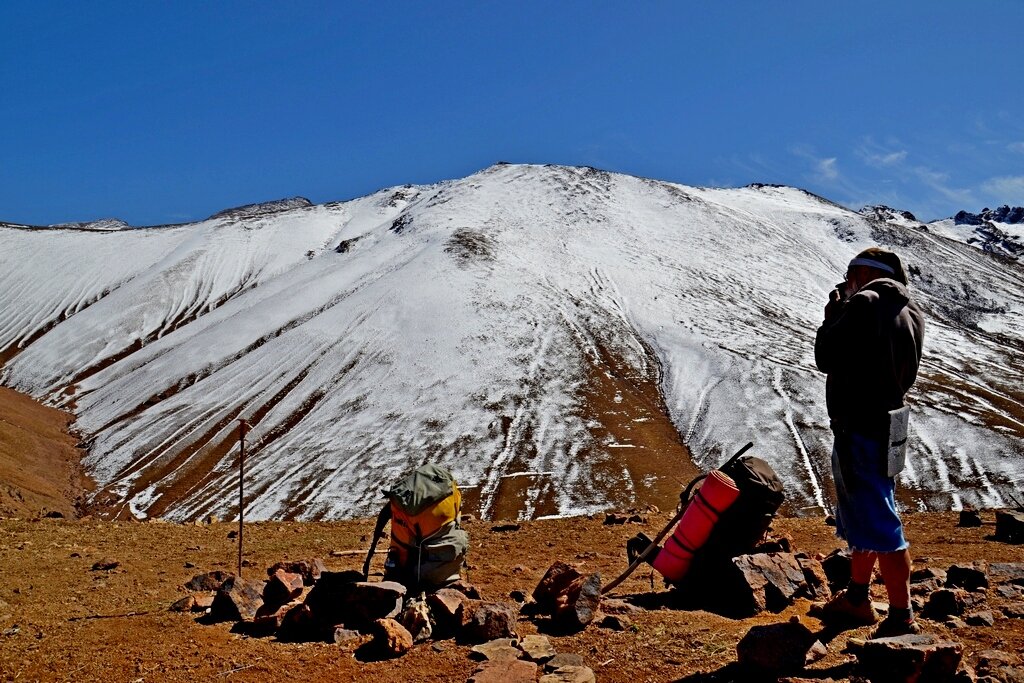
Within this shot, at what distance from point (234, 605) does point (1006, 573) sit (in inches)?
385

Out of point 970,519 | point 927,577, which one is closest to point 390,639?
point 927,577

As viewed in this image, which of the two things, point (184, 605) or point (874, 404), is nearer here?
point (874, 404)

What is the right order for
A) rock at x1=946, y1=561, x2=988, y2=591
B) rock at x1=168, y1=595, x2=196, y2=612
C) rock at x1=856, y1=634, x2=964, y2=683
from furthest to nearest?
rock at x1=168, y1=595, x2=196, y2=612 → rock at x1=946, y1=561, x2=988, y2=591 → rock at x1=856, y1=634, x2=964, y2=683

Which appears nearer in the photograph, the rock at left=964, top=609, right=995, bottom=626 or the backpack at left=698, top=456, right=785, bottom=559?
the rock at left=964, top=609, right=995, bottom=626

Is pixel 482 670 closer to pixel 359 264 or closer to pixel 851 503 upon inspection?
pixel 851 503

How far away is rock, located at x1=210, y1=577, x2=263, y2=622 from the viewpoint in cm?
910

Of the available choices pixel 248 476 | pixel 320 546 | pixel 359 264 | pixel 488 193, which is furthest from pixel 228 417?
pixel 488 193

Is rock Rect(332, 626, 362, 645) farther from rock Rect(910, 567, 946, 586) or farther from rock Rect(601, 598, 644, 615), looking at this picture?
rock Rect(910, 567, 946, 586)

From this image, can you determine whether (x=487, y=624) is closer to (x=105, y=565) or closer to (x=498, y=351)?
(x=105, y=565)

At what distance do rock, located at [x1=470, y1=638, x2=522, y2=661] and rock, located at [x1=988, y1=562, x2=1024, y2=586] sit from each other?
5.97m

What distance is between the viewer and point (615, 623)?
24.9 feet

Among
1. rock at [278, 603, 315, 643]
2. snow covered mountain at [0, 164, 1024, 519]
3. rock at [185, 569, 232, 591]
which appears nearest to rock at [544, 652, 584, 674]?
rock at [278, 603, 315, 643]

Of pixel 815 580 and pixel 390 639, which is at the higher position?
pixel 815 580

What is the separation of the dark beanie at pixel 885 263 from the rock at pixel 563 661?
4388 mm
